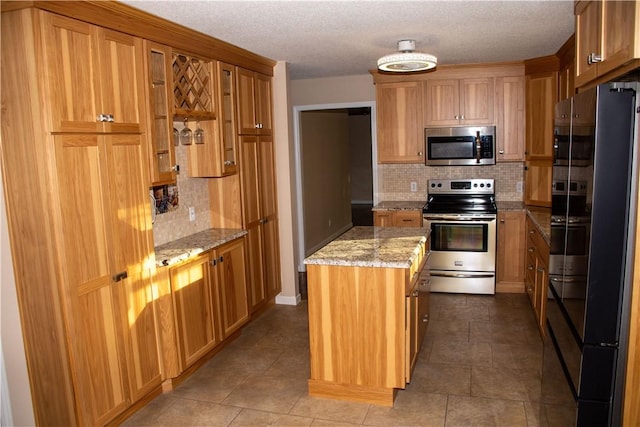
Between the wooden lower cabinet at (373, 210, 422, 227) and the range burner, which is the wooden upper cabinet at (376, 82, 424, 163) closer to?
the range burner

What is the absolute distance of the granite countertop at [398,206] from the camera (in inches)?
220

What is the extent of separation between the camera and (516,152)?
548 cm

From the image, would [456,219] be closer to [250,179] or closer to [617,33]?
[250,179]

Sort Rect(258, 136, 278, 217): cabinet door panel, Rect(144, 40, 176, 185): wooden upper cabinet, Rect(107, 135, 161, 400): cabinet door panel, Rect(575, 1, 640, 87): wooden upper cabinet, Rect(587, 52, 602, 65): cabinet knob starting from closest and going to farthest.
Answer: Rect(575, 1, 640, 87): wooden upper cabinet → Rect(587, 52, 602, 65): cabinet knob → Rect(107, 135, 161, 400): cabinet door panel → Rect(144, 40, 176, 185): wooden upper cabinet → Rect(258, 136, 278, 217): cabinet door panel

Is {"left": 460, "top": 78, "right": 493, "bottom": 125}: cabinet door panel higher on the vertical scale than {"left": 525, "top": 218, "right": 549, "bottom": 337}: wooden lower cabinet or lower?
higher

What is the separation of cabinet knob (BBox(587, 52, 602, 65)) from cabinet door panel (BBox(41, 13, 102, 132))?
2.46 m

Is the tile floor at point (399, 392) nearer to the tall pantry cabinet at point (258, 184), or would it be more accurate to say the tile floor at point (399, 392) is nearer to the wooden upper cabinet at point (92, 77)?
the tall pantry cabinet at point (258, 184)

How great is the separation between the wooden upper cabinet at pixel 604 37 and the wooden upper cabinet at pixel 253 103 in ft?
8.48

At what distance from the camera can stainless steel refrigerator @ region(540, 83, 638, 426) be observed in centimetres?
194

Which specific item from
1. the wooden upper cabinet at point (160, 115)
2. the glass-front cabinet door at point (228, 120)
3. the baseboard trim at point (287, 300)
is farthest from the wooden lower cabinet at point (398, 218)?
the wooden upper cabinet at point (160, 115)

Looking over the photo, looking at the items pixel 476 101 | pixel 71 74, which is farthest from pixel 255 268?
pixel 476 101

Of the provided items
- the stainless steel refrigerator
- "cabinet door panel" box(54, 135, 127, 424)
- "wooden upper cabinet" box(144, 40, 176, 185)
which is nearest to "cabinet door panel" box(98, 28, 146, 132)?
"wooden upper cabinet" box(144, 40, 176, 185)

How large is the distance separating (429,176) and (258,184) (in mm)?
2206

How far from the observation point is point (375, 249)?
3.39 m
